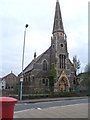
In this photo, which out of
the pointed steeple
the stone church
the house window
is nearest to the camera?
the stone church

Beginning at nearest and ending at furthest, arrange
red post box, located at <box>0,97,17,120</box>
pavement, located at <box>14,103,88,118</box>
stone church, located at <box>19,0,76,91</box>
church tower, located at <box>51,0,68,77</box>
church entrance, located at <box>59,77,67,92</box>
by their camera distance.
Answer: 1. red post box, located at <box>0,97,17,120</box>
2. pavement, located at <box>14,103,88,118</box>
3. stone church, located at <box>19,0,76,91</box>
4. church entrance, located at <box>59,77,67,92</box>
5. church tower, located at <box>51,0,68,77</box>

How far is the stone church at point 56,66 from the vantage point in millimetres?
50469

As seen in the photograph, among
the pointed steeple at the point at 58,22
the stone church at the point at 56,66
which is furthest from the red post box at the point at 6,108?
the pointed steeple at the point at 58,22

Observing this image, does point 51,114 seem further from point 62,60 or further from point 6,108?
point 62,60

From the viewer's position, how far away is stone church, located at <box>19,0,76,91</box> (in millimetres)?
50469

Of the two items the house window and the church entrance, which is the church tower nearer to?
the house window

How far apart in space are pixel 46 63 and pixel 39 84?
6.27 meters

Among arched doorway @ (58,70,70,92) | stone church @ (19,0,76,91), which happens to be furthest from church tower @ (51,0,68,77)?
arched doorway @ (58,70,70,92)

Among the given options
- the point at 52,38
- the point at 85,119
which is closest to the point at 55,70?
the point at 52,38

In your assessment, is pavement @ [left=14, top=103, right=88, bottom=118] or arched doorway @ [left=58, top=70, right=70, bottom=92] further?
arched doorway @ [left=58, top=70, right=70, bottom=92]

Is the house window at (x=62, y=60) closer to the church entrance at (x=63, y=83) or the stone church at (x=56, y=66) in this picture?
the stone church at (x=56, y=66)

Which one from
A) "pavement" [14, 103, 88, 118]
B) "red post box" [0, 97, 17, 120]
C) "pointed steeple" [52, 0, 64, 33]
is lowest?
"pavement" [14, 103, 88, 118]

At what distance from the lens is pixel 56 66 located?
5169cm

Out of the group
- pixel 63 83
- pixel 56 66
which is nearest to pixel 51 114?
pixel 56 66
